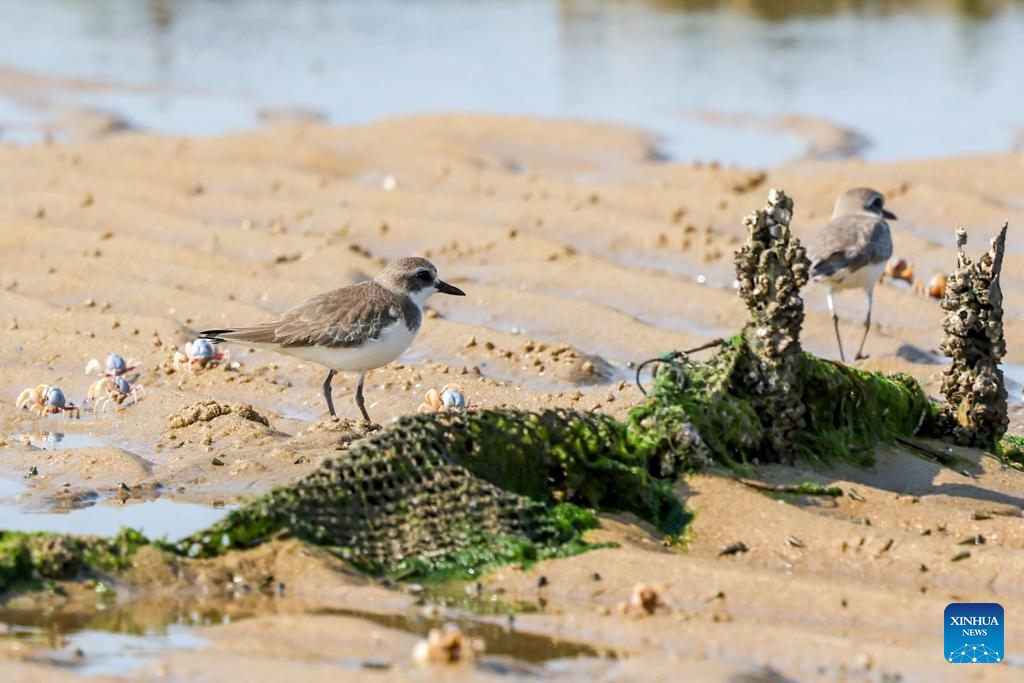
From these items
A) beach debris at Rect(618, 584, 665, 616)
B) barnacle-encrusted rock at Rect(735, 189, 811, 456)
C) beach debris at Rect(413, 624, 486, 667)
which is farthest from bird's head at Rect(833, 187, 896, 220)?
beach debris at Rect(413, 624, 486, 667)

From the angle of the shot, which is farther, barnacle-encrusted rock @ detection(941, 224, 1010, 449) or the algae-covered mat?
barnacle-encrusted rock @ detection(941, 224, 1010, 449)

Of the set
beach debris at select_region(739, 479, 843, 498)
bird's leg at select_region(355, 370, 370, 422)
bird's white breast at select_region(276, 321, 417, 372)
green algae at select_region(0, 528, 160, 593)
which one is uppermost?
green algae at select_region(0, 528, 160, 593)

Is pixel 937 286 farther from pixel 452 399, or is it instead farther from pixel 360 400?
pixel 360 400

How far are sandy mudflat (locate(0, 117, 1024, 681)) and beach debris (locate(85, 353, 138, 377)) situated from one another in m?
0.11

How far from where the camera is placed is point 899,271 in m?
12.1

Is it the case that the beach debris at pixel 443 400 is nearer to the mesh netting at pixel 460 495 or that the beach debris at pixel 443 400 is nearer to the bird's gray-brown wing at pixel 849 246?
the mesh netting at pixel 460 495

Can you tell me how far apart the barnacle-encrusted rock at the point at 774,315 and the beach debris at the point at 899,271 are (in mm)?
5094

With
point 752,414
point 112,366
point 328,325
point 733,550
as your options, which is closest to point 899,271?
point 328,325

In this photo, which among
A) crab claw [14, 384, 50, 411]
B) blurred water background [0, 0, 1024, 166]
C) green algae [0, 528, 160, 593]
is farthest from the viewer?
blurred water background [0, 0, 1024, 166]

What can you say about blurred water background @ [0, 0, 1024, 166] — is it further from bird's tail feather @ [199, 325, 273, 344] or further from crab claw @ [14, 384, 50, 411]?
crab claw @ [14, 384, 50, 411]

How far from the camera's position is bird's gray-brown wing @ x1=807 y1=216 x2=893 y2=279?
1105 centimetres

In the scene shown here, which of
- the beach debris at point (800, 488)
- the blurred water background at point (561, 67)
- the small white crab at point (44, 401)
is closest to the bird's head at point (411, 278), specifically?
the small white crab at point (44, 401)

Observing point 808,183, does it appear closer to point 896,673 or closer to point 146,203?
point 146,203

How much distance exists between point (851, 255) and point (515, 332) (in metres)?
2.33
